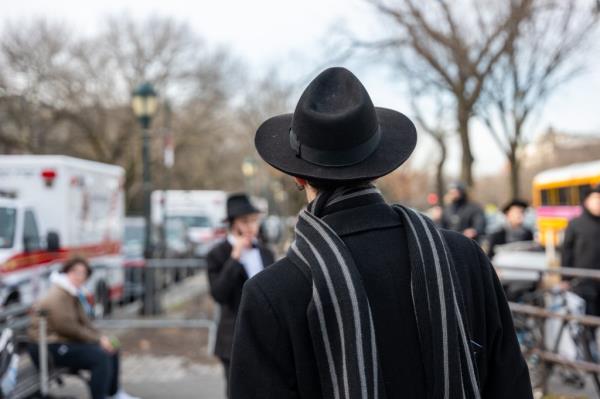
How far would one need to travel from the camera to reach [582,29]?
56.9ft

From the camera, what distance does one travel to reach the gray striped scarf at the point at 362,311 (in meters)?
1.78

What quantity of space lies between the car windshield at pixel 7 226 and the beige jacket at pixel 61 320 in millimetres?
4135

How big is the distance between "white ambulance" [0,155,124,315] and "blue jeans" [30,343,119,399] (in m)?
2.89

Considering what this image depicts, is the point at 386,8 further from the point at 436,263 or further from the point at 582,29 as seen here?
the point at 436,263

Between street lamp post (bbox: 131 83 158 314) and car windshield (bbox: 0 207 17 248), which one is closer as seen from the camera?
car windshield (bbox: 0 207 17 248)

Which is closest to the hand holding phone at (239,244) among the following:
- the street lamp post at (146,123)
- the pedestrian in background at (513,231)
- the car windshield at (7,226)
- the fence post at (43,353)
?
the fence post at (43,353)

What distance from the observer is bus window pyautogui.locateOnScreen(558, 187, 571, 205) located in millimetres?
25906

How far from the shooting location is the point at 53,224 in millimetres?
11805

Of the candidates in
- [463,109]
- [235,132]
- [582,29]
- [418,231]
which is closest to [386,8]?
[463,109]

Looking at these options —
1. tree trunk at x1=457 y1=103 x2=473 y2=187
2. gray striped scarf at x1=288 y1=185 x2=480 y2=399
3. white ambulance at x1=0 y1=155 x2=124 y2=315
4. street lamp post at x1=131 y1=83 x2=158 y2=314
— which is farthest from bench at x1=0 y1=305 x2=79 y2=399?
tree trunk at x1=457 y1=103 x2=473 y2=187

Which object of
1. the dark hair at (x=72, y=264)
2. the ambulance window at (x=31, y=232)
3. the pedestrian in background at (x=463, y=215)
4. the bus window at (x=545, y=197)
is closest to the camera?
the dark hair at (x=72, y=264)

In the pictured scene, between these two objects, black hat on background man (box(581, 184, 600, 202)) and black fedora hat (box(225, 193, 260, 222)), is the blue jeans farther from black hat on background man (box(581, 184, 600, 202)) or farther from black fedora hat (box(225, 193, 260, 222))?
black hat on background man (box(581, 184, 600, 202))

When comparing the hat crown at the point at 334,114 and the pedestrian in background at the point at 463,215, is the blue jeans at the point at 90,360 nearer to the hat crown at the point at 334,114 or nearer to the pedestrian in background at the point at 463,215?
the hat crown at the point at 334,114

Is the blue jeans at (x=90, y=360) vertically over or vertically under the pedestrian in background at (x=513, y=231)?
under
